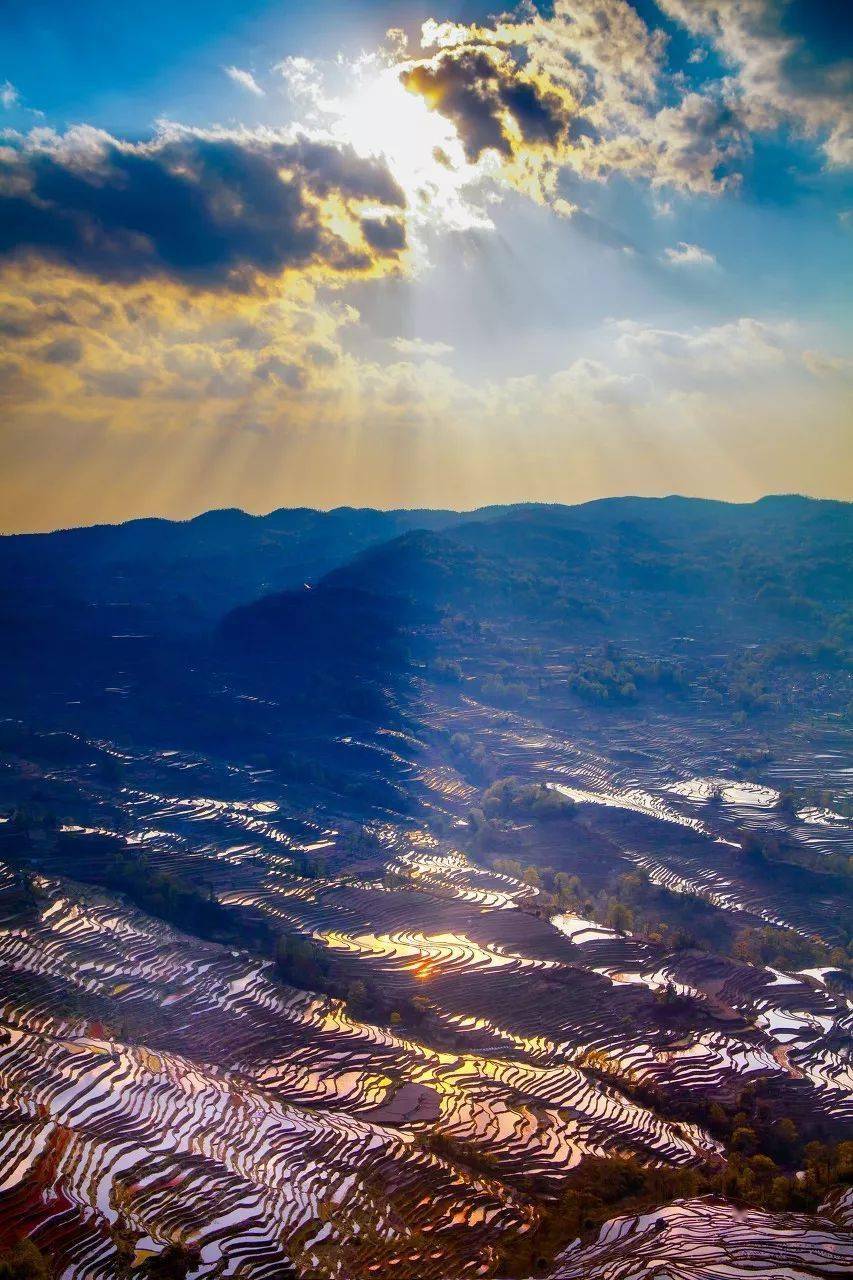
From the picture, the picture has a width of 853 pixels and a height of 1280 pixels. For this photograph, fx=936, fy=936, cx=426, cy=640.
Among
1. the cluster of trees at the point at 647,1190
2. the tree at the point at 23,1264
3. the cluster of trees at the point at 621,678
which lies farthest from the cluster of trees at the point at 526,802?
the tree at the point at 23,1264

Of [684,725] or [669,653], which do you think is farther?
[669,653]

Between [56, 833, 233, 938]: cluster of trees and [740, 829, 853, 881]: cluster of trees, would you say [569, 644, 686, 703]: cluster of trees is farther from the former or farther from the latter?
[56, 833, 233, 938]: cluster of trees

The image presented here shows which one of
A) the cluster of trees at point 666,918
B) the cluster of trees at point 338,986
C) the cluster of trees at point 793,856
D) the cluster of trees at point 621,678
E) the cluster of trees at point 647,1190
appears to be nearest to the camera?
the cluster of trees at point 647,1190

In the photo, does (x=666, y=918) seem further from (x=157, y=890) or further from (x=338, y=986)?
(x=157, y=890)

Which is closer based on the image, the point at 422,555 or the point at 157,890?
the point at 157,890

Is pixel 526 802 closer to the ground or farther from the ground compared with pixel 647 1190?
farther from the ground

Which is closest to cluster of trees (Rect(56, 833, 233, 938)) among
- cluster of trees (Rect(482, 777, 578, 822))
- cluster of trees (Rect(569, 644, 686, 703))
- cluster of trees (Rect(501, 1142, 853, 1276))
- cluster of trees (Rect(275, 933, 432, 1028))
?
cluster of trees (Rect(275, 933, 432, 1028))

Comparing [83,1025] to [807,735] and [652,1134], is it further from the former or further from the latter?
[807,735]

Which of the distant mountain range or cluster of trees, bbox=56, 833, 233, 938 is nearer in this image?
cluster of trees, bbox=56, 833, 233, 938

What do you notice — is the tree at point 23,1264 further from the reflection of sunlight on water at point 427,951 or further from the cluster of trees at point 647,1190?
the reflection of sunlight on water at point 427,951

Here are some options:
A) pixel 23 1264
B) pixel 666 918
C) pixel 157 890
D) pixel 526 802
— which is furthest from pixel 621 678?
pixel 23 1264

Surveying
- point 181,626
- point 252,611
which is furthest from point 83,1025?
point 181,626
